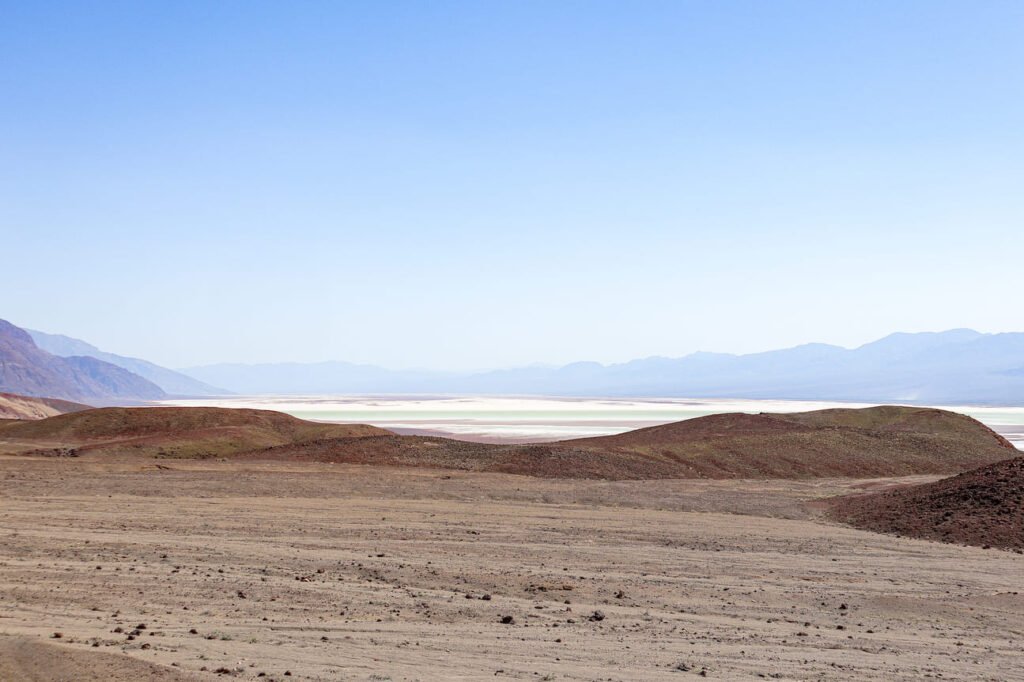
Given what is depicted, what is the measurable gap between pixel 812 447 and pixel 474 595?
4021cm

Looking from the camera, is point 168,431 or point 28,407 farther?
point 28,407

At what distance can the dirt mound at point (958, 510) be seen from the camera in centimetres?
2458

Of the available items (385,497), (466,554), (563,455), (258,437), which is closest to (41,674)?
(466,554)

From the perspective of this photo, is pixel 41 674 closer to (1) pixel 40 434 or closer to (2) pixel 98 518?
(2) pixel 98 518

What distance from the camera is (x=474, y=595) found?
15750 millimetres

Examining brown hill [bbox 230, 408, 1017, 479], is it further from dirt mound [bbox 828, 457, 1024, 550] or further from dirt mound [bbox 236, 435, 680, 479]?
dirt mound [bbox 828, 457, 1024, 550]

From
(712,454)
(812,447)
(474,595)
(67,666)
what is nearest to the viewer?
(67,666)

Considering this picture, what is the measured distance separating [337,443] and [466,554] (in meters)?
33.6

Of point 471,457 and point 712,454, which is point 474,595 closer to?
point 471,457

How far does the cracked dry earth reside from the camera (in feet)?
37.8

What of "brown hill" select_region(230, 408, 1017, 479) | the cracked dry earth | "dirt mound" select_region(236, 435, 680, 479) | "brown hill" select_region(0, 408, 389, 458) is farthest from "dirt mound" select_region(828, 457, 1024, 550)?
"brown hill" select_region(0, 408, 389, 458)

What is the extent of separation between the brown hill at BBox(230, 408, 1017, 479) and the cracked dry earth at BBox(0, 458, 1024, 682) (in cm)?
1707

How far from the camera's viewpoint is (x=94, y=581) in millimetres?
15430

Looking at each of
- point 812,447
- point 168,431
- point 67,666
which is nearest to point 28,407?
point 168,431
